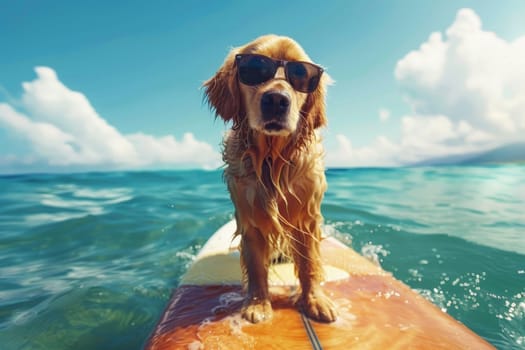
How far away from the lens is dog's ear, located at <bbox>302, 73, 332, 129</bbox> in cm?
201

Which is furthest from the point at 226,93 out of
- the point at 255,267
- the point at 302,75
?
the point at 255,267

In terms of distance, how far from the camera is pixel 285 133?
1.75 m

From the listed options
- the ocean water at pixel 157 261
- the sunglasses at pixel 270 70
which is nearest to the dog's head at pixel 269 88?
the sunglasses at pixel 270 70

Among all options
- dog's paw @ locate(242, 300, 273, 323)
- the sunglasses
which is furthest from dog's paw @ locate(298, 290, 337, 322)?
the sunglasses

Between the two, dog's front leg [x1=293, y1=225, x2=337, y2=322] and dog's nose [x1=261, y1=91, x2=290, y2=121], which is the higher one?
dog's nose [x1=261, y1=91, x2=290, y2=121]

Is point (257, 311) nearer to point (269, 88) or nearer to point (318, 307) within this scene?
point (318, 307)

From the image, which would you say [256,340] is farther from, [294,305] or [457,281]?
[457,281]

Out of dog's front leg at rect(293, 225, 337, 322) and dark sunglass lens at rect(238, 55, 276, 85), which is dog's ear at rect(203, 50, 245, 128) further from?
dog's front leg at rect(293, 225, 337, 322)

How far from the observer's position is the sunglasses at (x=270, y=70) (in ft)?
5.93

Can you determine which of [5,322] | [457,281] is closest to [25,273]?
[5,322]

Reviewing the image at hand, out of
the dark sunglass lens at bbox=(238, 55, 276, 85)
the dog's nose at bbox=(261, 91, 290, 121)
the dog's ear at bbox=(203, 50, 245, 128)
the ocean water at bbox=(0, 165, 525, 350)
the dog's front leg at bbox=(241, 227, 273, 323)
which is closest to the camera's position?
the dog's nose at bbox=(261, 91, 290, 121)

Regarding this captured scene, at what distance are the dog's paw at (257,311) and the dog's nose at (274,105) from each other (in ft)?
3.88

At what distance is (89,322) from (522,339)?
12.4ft

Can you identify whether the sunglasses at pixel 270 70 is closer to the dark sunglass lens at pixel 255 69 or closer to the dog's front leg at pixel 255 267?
the dark sunglass lens at pixel 255 69
